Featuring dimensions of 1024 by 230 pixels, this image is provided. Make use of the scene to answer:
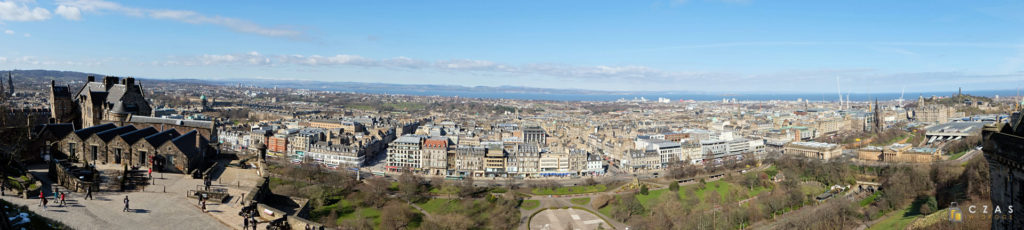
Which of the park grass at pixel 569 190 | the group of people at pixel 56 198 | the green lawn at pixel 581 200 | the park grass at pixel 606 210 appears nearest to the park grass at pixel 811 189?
the park grass at pixel 569 190

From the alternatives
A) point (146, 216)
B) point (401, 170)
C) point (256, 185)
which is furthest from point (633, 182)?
point (146, 216)

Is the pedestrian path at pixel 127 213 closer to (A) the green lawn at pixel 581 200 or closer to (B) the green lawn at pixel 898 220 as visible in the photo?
(A) the green lawn at pixel 581 200

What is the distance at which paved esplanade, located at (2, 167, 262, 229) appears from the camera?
12.8 m

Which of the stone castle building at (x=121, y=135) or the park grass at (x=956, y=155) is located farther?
the park grass at (x=956, y=155)

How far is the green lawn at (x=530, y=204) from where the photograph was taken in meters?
44.7

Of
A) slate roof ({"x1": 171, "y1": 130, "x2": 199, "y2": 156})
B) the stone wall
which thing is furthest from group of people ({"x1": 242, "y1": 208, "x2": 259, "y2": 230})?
slate roof ({"x1": 171, "y1": 130, "x2": 199, "y2": 156})

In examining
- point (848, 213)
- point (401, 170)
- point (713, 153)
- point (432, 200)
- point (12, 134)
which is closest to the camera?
point (12, 134)

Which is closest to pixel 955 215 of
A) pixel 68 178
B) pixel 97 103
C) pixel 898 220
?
pixel 898 220

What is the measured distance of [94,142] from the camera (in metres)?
18.8

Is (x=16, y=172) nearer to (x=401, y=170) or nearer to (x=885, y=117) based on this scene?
(x=401, y=170)

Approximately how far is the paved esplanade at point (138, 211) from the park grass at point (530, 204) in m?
30.8

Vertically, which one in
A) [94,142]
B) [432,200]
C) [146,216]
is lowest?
[432,200]

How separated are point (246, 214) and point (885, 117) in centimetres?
13697

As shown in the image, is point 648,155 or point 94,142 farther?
point 648,155
